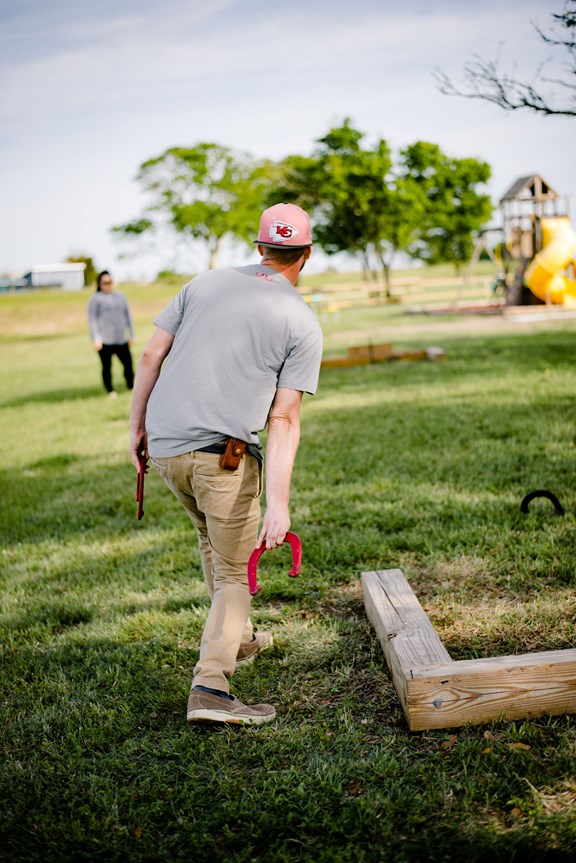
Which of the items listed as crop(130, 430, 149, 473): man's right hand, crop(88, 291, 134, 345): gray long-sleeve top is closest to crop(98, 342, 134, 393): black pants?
crop(88, 291, 134, 345): gray long-sleeve top

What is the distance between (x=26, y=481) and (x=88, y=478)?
29.3 inches

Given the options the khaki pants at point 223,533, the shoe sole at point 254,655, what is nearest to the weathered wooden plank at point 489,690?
the khaki pants at point 223,533

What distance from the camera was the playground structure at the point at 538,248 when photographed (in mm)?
22422

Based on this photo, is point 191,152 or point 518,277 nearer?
point 518,277

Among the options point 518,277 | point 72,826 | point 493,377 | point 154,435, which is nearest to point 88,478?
point 154,435

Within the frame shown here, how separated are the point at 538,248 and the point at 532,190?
282 cm

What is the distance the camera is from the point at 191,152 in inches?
2093

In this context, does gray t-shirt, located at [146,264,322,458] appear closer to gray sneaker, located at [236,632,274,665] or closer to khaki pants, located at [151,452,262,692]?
khaki pants, located at [151,452,262,692]

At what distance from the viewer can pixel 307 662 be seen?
371 centimetres

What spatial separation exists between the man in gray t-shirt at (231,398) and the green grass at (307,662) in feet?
1.18

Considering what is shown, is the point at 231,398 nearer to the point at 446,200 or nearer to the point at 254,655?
the point at 254,655

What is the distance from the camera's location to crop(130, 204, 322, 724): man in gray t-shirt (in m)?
3.04

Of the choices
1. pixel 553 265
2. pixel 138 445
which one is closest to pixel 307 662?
pixel 138 445

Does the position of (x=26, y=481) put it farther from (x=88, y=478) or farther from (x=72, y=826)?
(x=72, y=826)
